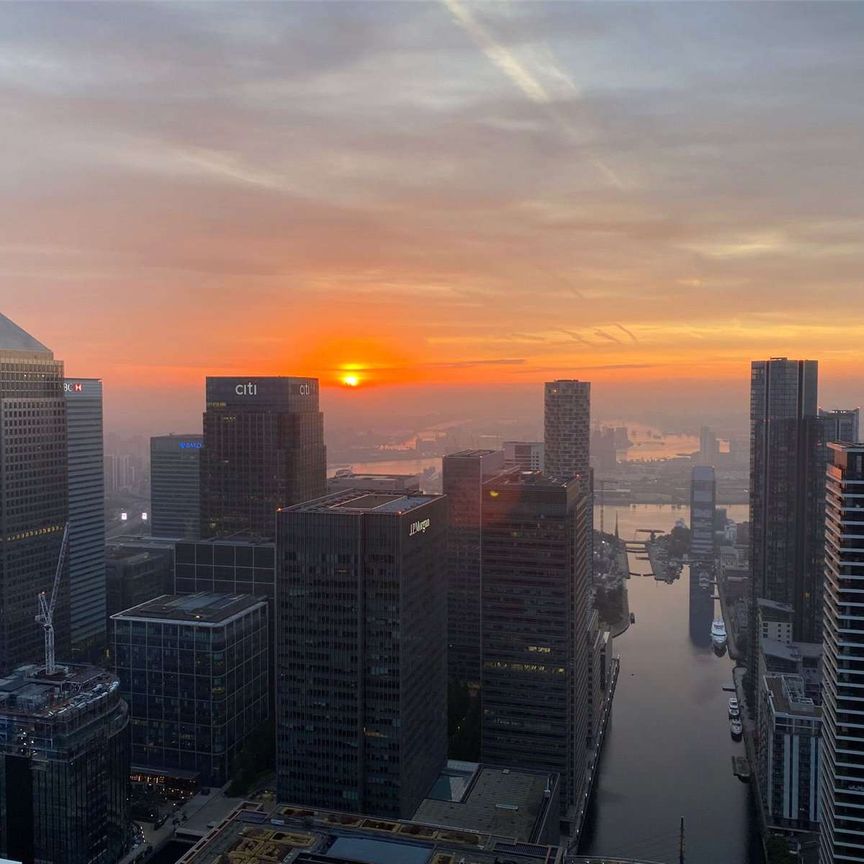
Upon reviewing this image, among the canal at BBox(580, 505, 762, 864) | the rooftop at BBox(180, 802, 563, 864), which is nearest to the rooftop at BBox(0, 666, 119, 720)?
the rooftop at BBox(180, 802, 563, 864)

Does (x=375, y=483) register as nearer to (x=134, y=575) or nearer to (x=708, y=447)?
(x=134, y=575)

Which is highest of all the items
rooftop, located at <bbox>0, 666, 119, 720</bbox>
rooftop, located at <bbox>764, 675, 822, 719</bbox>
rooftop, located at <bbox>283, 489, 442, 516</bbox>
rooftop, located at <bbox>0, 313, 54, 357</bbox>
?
rooftop, located at <bbox>0, 313, 54, 357</bbox>

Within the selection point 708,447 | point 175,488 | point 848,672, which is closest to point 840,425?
point 848,672

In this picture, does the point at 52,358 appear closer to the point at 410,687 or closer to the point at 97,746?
the point at 97,746

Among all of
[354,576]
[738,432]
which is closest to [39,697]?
[354,576]

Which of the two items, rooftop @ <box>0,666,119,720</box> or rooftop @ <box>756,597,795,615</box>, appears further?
rooftop @ <box>756,597,795,615</box>

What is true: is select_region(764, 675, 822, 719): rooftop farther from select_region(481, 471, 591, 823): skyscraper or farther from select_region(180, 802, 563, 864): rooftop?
select_region(180, 802, 563, 864): rooftop
